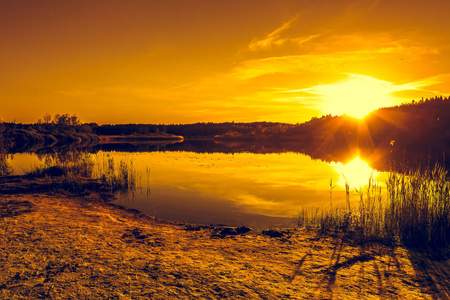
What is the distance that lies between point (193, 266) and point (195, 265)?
0.07m

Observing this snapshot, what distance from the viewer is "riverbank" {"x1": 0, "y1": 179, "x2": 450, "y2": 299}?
18.0ft

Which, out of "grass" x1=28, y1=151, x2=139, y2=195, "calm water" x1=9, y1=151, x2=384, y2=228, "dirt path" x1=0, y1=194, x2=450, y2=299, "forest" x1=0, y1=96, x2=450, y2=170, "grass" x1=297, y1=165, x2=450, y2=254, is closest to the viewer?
"dirt path" x1=0, y1=194, x2=450, y2=299

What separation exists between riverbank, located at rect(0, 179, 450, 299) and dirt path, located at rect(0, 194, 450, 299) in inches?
0.8

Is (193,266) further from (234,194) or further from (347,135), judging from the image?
(347,135)

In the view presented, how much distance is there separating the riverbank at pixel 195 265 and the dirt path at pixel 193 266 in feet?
0.06

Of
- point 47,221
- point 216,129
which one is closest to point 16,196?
point 47,221

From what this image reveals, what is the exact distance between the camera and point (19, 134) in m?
71.2

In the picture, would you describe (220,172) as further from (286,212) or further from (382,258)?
(382,258)

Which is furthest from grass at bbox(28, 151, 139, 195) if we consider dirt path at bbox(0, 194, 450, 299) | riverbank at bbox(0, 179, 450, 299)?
dirt path at bbox(0, 194, 450, 299)

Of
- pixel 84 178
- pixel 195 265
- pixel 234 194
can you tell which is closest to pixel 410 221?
pixel 195 265

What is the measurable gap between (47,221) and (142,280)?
5.44 metres

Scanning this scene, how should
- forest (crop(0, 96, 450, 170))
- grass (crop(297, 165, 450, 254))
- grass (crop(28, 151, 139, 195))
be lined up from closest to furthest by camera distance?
1. grass (crop(297, 165, 450, 254))
2. grass (crop(28, 151, 139, 195))
3. forest (crop(0, 96, 450, 170))

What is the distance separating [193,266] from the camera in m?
6.57

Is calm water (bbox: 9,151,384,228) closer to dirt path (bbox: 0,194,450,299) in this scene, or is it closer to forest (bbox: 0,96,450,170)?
dirt path (bbox: 0,194,450,299)
